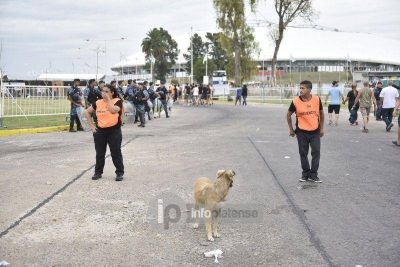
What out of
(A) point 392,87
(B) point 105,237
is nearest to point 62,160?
(B) point 105,237

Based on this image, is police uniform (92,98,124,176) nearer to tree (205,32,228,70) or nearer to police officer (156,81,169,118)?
police officer (156,81,169,118)

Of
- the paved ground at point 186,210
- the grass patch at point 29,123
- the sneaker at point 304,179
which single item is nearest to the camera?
Answer: the paved ground at point 186,210

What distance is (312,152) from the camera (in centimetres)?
788

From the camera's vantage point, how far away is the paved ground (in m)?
4.48

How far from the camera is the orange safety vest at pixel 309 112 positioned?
7801mm

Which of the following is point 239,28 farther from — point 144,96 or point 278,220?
point 278,220

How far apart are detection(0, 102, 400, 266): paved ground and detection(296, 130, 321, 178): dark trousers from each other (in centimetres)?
30

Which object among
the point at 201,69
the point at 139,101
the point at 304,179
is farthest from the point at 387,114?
the point at 201,69

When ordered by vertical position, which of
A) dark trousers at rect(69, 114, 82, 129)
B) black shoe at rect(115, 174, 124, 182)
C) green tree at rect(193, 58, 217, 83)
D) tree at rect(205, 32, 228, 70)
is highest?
tree at rect(205, 32, 228, 70)

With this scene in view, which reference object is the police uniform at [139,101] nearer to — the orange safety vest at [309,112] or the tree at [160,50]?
the orange safety vest at [309,112]

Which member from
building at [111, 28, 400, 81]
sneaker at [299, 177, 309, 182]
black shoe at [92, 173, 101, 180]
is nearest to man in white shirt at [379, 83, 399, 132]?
sneaker at [299, 177, 309, 182]

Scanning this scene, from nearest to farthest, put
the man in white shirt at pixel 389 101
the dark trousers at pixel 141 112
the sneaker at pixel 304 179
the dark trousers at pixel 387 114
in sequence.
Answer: the sneaker at pixel 304 179, the man in white shirt at pixel 389 101, the dark trousers at pixel 387 114, the dark trousers at pixel 141 112

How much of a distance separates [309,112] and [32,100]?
17.7 meters

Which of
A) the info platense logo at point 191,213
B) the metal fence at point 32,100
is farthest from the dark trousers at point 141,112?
the info platense logo at point 191,213
